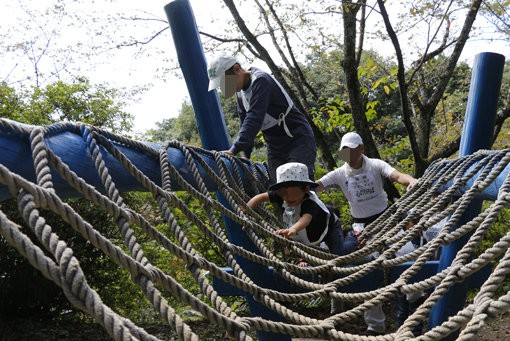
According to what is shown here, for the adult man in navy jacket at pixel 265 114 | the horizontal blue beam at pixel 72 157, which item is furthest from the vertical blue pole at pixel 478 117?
the horizontal blue beam at pixel 72 157

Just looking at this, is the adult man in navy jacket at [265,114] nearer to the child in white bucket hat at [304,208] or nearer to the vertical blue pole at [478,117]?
the child in white bucket hat at [304,208]

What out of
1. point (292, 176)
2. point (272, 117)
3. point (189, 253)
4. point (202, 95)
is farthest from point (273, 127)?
point (189, 253)

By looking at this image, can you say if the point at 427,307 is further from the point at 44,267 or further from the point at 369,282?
the point at 369,282

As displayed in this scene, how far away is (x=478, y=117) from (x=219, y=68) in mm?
1161

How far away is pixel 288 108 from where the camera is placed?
230cm

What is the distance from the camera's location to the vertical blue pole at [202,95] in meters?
2.15

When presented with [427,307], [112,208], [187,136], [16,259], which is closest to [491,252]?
[427,307]

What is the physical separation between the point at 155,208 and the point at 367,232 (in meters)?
2.89

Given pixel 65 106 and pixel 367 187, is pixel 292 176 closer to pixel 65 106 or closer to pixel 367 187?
pixel 367 187

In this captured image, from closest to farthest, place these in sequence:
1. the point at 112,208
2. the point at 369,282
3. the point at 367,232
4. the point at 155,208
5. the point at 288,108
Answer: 1. the point at 112,208
2. the point at 369,282
3. the point at 367,232
4. the point at 288,108
5. the point at 155,208

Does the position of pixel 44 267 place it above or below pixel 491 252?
above

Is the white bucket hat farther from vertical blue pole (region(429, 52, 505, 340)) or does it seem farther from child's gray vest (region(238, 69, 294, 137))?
vertical blue pole (region(429, 52, 505, 340))

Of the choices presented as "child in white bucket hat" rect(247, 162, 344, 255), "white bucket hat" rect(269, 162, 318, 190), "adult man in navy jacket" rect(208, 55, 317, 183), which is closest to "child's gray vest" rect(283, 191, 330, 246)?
"child in white bucket hat" rect(247, 162, 344, 255)

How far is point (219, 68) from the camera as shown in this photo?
6.93 ft
